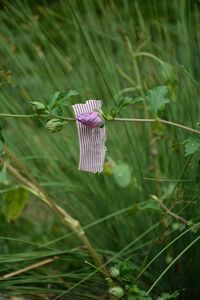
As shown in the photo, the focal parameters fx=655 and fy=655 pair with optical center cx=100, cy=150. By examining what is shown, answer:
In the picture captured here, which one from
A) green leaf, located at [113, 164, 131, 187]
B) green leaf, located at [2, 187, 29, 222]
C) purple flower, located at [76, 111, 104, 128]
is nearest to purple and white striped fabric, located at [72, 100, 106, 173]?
purple flower, located at [76, 111, 104, 128]

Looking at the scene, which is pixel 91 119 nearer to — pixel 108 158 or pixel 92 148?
pixel 92 148

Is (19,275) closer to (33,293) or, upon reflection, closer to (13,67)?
(33,293)

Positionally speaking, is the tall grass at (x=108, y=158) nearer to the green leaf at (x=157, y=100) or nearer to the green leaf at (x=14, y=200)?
the green leaf at (x=14, y=200)

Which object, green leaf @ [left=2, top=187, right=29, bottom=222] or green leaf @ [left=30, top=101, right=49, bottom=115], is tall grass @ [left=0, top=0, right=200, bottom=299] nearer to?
green leaf @ [left=2, top=187, right=29, bottom=222]

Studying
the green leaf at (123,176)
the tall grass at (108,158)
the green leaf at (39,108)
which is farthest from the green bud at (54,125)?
the green leaf at (123,176)

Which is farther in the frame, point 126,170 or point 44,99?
point 44,99

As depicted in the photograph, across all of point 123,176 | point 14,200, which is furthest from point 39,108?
point 123,176

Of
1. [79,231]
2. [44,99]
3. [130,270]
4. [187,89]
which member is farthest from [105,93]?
[130,270]
